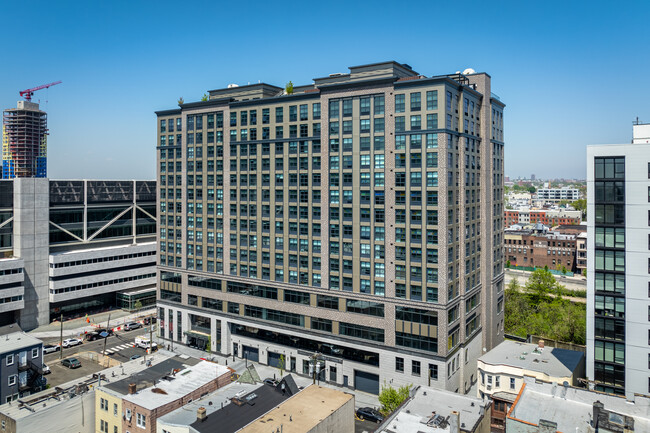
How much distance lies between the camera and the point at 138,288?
390ft

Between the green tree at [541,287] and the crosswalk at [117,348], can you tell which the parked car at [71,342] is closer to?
the crosswalk at [117,348]

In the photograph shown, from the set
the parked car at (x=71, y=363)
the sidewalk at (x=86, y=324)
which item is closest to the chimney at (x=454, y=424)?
the parked car at (x=71, y=363)

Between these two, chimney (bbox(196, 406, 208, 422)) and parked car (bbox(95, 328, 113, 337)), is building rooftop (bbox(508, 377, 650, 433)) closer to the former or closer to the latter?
chimney (bbox(196, 406, 208, 422))

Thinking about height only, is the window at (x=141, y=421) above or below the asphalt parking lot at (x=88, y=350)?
above

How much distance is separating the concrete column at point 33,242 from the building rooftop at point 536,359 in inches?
3534

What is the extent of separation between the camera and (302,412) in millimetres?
46750

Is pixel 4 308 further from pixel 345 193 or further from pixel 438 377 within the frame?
pixel 438 377

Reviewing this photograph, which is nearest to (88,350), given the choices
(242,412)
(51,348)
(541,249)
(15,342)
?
(51,348)

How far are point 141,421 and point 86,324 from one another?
65.2 metres

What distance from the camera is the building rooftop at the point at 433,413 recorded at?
43531 mm

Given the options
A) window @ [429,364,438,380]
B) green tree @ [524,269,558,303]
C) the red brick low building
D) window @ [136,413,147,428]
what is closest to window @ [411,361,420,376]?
window @ [429,364,438,380]

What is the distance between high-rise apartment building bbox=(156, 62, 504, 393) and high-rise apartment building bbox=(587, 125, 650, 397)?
56.9 feet

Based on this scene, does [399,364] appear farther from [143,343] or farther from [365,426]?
[143,343]

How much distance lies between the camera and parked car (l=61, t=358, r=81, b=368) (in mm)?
78750
